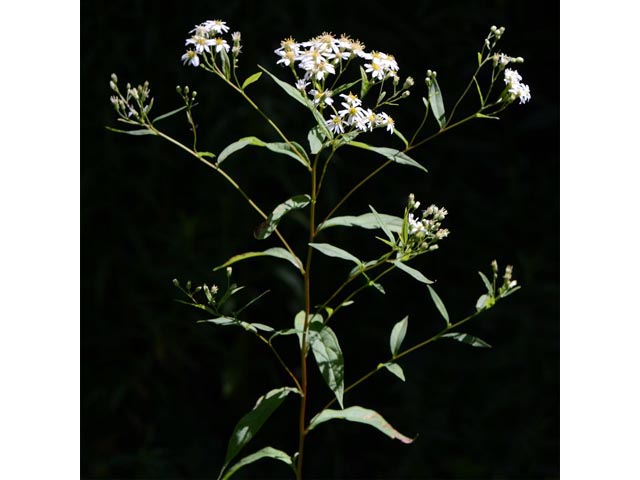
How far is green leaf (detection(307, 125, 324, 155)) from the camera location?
1.60 m

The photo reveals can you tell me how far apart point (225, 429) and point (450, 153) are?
125 centimetres

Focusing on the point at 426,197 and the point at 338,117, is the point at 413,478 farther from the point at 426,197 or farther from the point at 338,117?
the point at 338,117

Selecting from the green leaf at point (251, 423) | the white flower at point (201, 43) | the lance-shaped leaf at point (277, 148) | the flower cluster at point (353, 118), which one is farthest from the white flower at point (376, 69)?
the green leaf at point (251, 423)

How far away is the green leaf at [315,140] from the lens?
160 centimetres

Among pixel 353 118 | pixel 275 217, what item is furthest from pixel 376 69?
pixel 275 217

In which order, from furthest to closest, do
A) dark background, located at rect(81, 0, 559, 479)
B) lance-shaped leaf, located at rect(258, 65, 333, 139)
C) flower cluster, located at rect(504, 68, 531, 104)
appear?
1. dark background, located at rect(81, 0, 559, 479)
2. flower cluster, located at rect(504, 68, 531, 104)
3. lance-shaped leaf, located at rect(258, 65, 333, 139)

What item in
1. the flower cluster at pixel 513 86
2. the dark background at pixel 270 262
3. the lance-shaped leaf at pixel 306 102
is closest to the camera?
the lance-shaped leaf at pixel 306 102

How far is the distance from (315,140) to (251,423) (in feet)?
1.87

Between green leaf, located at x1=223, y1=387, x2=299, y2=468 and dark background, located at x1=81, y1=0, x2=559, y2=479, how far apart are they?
1.18m

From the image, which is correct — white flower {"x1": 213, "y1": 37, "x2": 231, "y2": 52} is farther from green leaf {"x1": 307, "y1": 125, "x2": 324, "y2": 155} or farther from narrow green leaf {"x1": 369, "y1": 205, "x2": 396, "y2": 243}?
narrow green leaf {"x1": 369, "y1": 205, "x2": 396, "y2": 243}

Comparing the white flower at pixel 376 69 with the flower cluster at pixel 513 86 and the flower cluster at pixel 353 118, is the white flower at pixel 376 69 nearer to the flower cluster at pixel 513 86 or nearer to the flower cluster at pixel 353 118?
the flower cluster at pixel 353 118

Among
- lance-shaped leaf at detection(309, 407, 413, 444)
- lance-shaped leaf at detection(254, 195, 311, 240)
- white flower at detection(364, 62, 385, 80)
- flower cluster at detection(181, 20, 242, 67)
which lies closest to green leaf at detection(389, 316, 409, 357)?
lance-shaped leaf at detection(309, 407, 413, 444)

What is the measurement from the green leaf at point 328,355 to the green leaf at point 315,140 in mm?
344

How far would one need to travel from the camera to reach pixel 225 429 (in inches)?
118
